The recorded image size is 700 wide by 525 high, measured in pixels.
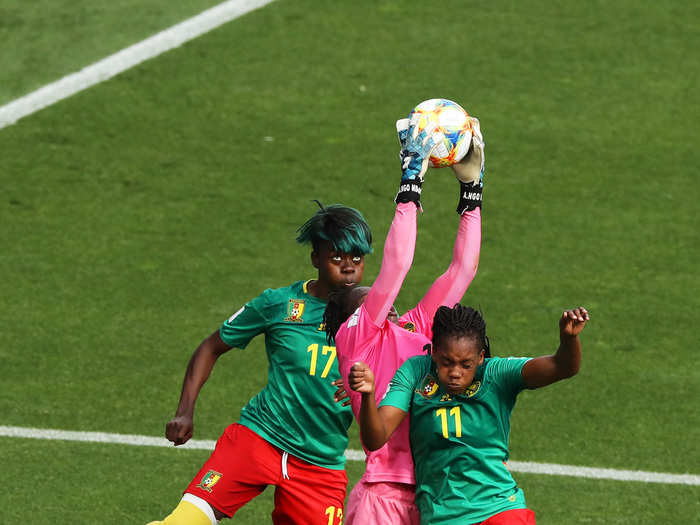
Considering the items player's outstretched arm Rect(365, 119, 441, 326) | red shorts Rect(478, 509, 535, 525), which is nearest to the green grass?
player's outstretched arm Rect(365, 119, 441, 326)

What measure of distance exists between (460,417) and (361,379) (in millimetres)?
636

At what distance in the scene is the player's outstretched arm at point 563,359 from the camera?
5371mm

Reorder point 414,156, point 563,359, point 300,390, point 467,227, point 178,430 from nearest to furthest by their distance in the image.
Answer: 1. point 563,359
2. point 414,156
3. point 467,227
4. point 178,430
5. point 300,390

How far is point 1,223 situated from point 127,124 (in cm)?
221

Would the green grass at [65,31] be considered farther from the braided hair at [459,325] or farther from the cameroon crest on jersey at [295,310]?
the braided hair at [459,325]

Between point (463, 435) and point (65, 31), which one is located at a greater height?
point (65, 31)

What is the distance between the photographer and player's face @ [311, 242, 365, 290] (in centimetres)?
682

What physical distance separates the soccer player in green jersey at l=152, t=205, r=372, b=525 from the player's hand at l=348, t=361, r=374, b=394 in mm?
1464

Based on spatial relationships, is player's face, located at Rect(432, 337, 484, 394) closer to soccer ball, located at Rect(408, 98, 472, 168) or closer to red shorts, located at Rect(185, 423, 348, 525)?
soccer ball, located at Rect(408, 98, 472, 168)

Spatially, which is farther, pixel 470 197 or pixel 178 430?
pixel 178 430

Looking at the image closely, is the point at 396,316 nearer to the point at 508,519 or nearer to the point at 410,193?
the point at 410,193

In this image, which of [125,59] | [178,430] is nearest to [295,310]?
[178,430]

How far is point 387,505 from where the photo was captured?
6.11 metres

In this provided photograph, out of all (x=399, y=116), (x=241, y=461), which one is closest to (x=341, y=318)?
(x=241, y=461)
